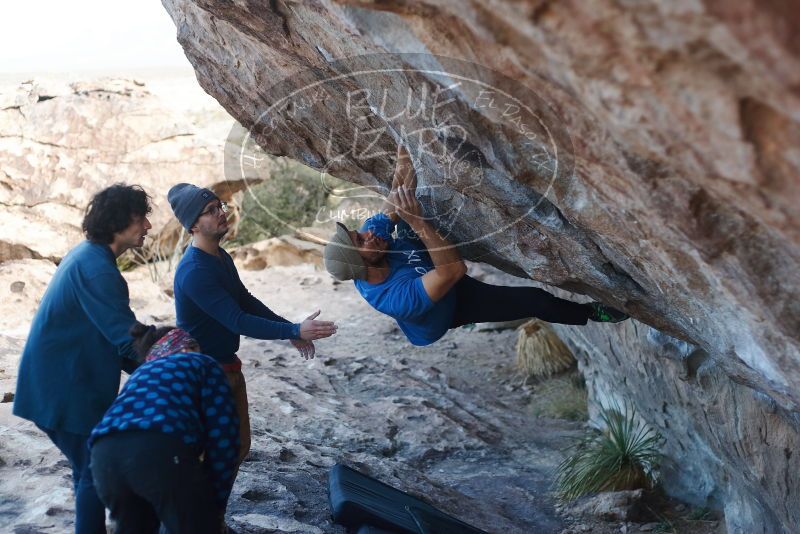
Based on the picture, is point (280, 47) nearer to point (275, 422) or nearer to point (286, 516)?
point (286, 516)

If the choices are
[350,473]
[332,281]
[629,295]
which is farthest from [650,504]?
[332,281]

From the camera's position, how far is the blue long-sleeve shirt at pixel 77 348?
3.34 metres

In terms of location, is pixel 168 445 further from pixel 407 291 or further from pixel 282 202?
pixel 282 202

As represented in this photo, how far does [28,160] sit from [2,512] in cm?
919

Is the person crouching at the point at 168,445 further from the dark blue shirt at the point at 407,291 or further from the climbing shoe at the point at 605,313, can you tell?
the climbing shoe at the point at 605,313

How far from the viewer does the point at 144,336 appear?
3.18m

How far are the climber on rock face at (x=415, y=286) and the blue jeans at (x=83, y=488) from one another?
4.39 ft

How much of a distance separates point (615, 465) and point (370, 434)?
6.10 feet

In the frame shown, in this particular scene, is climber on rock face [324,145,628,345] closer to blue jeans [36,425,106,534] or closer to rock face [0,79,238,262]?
blue jeans [36,425,106,534]

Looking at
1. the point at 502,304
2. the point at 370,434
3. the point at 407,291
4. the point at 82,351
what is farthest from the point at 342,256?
the point at 370,434

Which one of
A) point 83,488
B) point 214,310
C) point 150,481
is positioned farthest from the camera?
point 214,310

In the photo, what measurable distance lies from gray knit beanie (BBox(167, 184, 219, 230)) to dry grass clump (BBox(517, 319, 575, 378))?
18.0 ft

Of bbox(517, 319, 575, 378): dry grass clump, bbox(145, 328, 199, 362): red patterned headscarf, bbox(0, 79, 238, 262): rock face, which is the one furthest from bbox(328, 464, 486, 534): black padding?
bbox(0, 79, 238, 262): rock face

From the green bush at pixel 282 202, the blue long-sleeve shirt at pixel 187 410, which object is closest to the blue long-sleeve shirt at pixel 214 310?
the blue long-sleeve shirt at pixel 187 410
